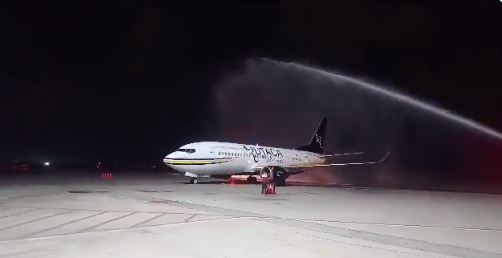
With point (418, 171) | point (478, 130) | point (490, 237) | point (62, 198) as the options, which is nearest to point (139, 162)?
point (418, 171)

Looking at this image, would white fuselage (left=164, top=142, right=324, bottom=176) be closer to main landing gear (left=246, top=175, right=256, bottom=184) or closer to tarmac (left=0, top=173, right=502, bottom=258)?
main landing gear (left=246, top=175, right=256, bottom=184)

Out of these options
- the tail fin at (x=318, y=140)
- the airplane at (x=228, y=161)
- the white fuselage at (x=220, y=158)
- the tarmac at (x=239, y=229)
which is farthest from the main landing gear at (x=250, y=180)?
the tarmac at (x=239, y=229)

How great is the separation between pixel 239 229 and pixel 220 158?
2328 centimetres

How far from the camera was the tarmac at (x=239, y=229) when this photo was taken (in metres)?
11.4

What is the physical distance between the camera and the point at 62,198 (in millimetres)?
24188

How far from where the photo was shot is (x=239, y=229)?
14.6m

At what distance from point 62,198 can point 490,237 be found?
64.6ft

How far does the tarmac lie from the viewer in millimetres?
11422

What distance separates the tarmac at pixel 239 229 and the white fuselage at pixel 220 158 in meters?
13.2

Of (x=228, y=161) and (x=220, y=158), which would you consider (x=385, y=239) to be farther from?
(x=228, y=161)

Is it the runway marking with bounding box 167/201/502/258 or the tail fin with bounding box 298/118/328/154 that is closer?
the runway marking with bounding box 167/201/502/258

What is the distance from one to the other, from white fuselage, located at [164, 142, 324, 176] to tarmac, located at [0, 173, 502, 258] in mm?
13153

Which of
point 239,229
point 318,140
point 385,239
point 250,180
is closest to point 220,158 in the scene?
point 250,180

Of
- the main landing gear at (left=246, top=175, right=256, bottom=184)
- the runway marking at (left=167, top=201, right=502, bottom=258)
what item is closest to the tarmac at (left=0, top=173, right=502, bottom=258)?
the runway marking at (left=167, top=201, right=502, bottom=258)
